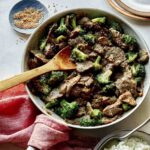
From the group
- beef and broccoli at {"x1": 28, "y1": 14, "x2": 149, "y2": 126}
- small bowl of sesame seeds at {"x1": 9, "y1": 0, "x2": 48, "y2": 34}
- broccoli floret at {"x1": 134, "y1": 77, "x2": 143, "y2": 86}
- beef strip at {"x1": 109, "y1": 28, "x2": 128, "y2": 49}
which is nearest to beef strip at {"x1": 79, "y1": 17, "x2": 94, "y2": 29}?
beef and broccoli at {"x1": 28, "y1": 14, "x2": 149, "y2": 126}

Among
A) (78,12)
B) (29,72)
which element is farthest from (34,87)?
(78,12)

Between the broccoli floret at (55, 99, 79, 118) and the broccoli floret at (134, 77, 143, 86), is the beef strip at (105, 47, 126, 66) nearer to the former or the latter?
the broccoli floret at (134, 77, 143, 86)

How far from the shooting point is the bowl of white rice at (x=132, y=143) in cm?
219

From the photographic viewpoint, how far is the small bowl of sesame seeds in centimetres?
250

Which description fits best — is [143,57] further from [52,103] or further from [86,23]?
[52,103]

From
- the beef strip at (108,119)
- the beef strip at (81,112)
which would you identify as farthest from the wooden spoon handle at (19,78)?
the beef strip at (108,119)

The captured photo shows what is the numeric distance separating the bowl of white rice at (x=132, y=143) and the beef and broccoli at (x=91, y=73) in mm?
93

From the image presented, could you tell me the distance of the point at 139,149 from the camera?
7.18 feet

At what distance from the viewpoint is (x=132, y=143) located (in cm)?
221

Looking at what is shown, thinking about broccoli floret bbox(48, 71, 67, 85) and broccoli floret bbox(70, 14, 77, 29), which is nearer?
broccoli floret bbox(48, 71, 67, 85)

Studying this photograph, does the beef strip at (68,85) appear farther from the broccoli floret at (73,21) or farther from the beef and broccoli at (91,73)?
the broccoli floret at (73,21)

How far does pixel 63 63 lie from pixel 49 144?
1.16 feet

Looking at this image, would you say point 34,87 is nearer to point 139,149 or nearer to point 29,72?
point 29,72

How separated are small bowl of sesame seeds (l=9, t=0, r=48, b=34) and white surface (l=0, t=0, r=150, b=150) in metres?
0.03
